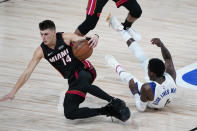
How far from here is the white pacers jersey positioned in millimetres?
5270

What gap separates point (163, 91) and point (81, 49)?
43.3 inches

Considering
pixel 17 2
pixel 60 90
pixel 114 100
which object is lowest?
pixel 17 2

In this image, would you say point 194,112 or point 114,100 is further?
point 194,112

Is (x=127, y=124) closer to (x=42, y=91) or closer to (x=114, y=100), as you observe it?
(x=114, y=100)

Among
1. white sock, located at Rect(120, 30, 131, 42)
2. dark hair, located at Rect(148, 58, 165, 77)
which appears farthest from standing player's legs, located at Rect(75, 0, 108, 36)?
dark hair, located at Rect(148, 58, 165, 77)

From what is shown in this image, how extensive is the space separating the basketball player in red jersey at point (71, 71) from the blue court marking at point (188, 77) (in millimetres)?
1553

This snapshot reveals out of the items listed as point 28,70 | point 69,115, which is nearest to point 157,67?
point 69,115

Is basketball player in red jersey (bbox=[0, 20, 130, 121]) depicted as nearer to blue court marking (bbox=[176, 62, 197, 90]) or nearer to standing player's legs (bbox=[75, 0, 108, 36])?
standing player's legs (bbox=[75, 0, 108, 36])

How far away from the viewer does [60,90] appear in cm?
614

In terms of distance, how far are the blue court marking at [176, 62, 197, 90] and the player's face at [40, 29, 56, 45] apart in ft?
7.20

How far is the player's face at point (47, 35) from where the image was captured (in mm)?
5078

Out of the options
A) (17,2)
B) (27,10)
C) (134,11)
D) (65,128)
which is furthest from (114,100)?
(17,2)

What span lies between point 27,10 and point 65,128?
17.8 ft

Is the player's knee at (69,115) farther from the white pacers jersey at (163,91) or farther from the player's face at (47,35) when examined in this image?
the white pacers jersey at (163,91)
